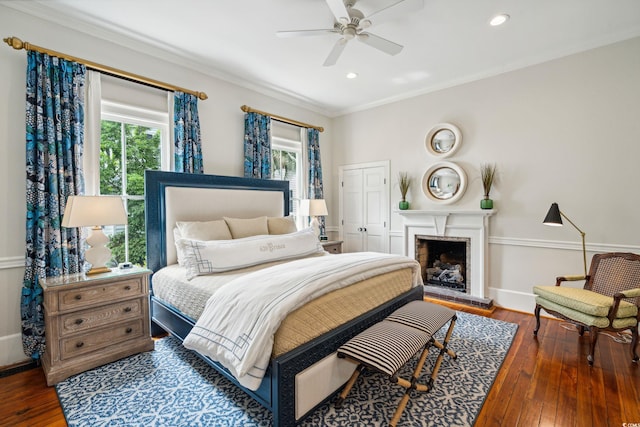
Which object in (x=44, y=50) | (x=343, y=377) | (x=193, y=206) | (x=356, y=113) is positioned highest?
(x=356, y=113)

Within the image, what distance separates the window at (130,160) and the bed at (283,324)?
12.2 inches

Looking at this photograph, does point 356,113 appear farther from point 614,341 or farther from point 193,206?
point 614,341

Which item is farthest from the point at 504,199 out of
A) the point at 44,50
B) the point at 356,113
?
the point at 44,50

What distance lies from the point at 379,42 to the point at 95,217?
293 cm

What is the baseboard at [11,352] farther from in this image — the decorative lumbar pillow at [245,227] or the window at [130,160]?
the decorative lumbar pillow at [245,227]

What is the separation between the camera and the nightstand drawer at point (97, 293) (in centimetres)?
227

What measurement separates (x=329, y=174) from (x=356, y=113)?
1253mm

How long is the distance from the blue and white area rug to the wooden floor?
0.31 ft

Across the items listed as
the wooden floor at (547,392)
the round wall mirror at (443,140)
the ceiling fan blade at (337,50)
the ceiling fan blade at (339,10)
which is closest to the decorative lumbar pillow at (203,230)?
the wooden floor at (547,392)

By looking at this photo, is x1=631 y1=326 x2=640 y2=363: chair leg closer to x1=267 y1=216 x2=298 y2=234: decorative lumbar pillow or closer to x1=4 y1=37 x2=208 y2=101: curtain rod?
x1=267 y1=216 x2=298 y2=234: decorative lumbar pillow

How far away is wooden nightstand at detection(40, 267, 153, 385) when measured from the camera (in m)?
2.24

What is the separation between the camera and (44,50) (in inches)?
98.3

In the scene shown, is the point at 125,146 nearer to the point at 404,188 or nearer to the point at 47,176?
the point at 47,176

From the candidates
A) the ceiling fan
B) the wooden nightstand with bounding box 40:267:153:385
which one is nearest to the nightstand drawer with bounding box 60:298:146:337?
the wooden nightstand with bounding box 40:267:153:385
